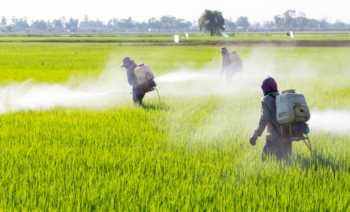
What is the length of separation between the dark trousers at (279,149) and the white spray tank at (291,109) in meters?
0.64

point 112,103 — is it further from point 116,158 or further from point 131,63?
point 116,158

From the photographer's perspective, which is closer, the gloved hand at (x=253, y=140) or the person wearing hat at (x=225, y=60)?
the gloved hand at (x=253, y=140)

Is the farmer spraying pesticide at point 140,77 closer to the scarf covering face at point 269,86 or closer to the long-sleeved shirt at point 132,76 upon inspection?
the long-sleeved shirt at point 132,76

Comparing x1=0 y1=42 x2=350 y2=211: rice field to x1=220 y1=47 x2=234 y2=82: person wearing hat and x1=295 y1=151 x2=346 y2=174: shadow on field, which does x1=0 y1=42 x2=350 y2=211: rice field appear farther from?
x1=220 y1=47 x2=234 y2=82: person wearing hat

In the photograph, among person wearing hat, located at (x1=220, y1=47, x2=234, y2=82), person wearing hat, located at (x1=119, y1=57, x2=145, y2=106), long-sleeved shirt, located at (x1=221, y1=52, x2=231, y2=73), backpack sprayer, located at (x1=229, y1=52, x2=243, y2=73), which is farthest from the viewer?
backpack sprayer, located at (x1=229, y1=52, x2=243, y2=73)

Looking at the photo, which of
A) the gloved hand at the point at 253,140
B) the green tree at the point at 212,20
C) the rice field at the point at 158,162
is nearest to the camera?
the rice field at the point at 158,162

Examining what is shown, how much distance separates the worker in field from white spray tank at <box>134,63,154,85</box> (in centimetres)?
413

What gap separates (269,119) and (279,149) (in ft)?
1.63

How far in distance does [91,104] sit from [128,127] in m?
3.12

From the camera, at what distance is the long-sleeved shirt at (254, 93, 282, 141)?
14.7ft

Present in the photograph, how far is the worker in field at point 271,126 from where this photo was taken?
449 cm

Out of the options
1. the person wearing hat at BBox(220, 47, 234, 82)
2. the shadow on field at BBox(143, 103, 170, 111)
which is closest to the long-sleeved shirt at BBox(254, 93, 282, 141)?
the shadow on field at BBox(143, 103, 170, 111)

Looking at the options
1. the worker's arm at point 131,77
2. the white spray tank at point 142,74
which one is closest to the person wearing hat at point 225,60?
the worker's arm at point 131,77

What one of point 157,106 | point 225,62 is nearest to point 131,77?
point 157,106
